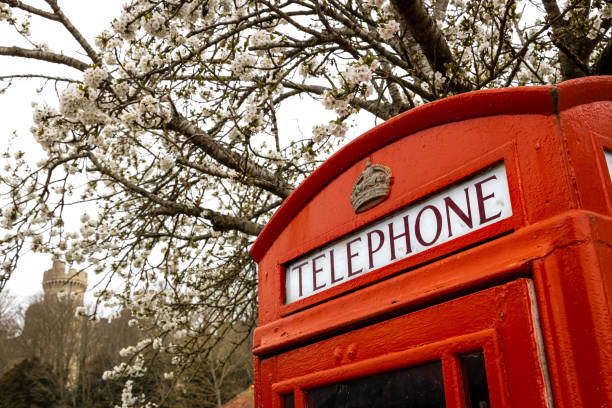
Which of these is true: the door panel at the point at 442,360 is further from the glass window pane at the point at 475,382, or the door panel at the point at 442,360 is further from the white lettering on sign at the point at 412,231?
the white lettering on sign at the point at 412,231

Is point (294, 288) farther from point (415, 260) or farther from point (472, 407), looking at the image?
point (472, 407)

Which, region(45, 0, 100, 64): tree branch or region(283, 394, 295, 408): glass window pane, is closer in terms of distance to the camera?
region(283, 394, 295, 408): glass window pane

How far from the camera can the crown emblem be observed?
163 cm

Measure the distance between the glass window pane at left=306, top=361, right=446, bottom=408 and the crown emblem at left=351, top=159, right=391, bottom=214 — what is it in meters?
0.52

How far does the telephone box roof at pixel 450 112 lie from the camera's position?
1266mm

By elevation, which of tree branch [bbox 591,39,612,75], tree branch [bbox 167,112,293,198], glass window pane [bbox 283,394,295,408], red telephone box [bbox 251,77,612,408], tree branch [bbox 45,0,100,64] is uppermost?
tree branch [bbox 45,0,100,64]

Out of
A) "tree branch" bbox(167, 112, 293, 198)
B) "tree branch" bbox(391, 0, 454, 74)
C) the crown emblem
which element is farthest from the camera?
"tree branch" bbox(167, 112, 293, 198)

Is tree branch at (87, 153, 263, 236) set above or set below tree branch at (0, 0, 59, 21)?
below

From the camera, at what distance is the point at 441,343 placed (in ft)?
4.23

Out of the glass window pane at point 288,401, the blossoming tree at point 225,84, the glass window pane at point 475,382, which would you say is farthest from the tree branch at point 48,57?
the glass window pane at point 475,382

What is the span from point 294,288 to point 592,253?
1.07 m

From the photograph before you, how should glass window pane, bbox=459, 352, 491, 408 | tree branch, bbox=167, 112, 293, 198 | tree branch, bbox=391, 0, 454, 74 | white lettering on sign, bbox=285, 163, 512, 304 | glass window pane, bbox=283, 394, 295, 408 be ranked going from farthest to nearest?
tree branch, bbox=167, 112, 293, 198 → tree branch, bbox=391, 0, 454, 74 → glass window pane, bbox=283, 394, 295, 408 → white lettering on sign, bbox=285, 163, 512, 304 → glass window pane, bbox=459, 352, 491, 408

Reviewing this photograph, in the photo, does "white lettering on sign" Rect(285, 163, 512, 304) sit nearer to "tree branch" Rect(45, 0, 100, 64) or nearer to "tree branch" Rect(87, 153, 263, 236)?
"tree branch" Rect(87, 153, 263, 236)

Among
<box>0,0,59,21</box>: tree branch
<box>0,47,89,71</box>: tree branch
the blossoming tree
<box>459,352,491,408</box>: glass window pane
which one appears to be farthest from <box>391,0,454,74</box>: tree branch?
<box>0,0,59,21</box>: tree branch
